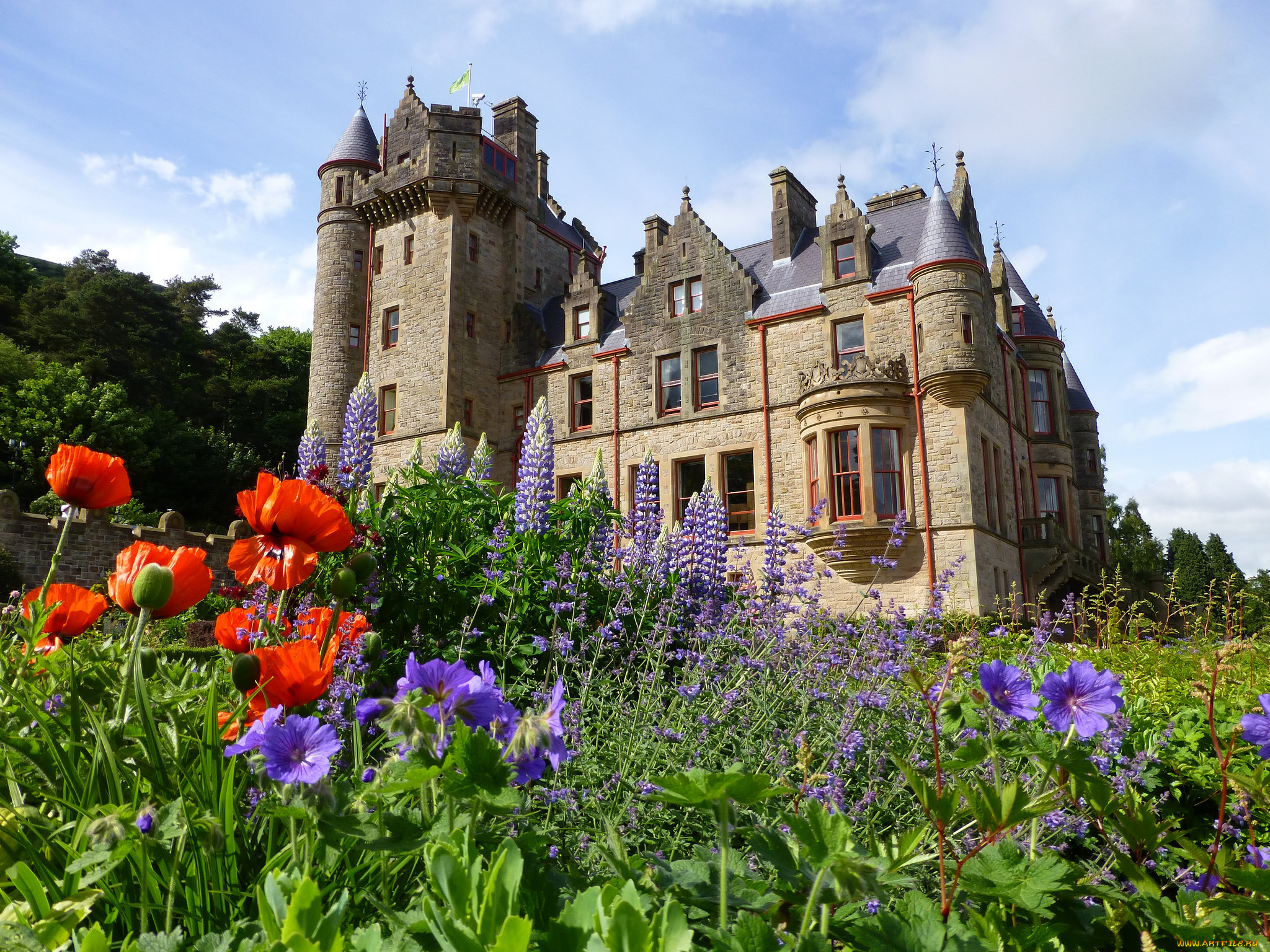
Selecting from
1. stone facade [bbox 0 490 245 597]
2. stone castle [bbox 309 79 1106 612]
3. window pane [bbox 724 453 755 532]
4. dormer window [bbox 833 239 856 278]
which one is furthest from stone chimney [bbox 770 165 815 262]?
stone facade [bbox 0 490 245 597]

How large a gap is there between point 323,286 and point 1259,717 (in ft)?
93.0

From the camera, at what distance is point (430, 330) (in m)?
23.2

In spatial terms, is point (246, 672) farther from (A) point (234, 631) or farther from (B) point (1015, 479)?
(B) point (1015, 479)

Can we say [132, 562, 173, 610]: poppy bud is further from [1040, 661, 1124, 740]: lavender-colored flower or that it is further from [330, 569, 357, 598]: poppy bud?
[1040, 661, 1124, 740]: lavender-colored flower

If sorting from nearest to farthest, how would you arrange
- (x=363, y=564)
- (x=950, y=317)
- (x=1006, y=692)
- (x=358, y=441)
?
(x=1006, y=692)
(x=363, y=564)
(x=358, y=441)
(x=950, y=317)

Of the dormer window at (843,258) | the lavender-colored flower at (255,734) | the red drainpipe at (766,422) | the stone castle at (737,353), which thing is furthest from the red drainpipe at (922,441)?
the lavender-colored flower at (255,734)

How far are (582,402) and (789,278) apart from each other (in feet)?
22.1

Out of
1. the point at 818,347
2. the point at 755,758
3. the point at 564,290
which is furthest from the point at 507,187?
the point at 755,758

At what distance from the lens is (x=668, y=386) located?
21656 mm

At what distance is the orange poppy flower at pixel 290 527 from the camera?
2.19 meters

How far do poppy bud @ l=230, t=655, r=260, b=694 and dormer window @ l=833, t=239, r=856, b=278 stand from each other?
778 inches

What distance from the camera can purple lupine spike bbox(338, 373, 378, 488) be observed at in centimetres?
531

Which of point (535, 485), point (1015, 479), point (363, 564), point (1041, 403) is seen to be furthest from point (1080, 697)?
point (1041, 403)

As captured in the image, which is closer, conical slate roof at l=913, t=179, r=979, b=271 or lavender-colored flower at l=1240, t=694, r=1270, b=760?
lavender-colored flower at l=1240, t=694, r=1270, b=760
